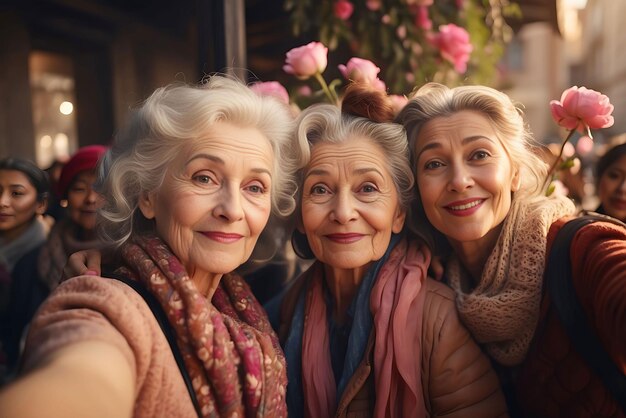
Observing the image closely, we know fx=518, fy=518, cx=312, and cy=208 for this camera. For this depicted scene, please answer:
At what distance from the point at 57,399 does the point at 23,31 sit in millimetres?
4958

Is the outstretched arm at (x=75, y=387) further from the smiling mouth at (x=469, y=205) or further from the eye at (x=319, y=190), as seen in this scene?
the smiling mouth at (x=469, y=205)

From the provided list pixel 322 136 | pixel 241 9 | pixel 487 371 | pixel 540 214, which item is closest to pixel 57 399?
pixel 322 136

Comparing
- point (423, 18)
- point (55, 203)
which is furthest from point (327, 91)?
point (55, 203)

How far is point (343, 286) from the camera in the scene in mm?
2096

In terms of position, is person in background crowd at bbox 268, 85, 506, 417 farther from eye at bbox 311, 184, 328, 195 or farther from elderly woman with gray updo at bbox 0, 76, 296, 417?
elderly woman with gray updo at bbox 0, 76, 296, 417

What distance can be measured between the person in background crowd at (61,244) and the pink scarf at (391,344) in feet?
5.50

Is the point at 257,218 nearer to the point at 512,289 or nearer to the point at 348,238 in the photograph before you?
the point at 348,238

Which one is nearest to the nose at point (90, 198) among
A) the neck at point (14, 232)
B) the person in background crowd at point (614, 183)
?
the neck at point (14, 232)

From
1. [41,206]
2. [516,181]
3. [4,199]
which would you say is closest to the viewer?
[516,181]

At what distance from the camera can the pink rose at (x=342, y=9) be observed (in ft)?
11.2

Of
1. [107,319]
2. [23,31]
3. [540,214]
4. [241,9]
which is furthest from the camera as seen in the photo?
[23,31]

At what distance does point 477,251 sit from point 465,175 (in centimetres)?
34

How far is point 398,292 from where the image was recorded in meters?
1.88

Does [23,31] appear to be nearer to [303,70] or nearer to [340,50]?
[340,50]
